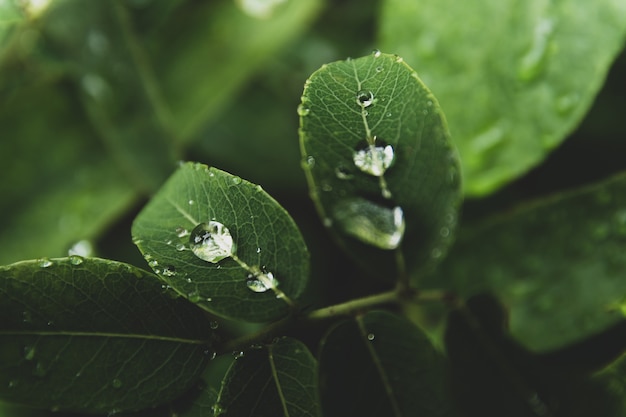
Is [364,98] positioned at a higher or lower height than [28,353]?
higher

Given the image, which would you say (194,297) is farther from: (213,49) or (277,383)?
(213,49)

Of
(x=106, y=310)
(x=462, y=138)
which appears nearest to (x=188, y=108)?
(x=462, y=138)

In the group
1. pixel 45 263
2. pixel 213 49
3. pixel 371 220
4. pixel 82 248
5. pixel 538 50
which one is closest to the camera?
pixel 45 263

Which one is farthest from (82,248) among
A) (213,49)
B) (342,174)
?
(342,174)

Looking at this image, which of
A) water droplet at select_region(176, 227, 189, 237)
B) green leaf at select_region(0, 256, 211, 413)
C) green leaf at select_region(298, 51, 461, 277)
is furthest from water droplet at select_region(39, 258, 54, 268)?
green leaf at select_region(298, 51, 461, 277)

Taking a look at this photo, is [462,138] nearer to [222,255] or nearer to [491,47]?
[491,47]

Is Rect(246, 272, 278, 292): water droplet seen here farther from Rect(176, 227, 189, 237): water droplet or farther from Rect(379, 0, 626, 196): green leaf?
Rect(379, 0, 626, 196): green leaf

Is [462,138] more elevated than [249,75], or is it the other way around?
[249,75]
